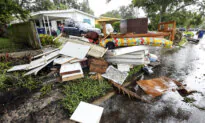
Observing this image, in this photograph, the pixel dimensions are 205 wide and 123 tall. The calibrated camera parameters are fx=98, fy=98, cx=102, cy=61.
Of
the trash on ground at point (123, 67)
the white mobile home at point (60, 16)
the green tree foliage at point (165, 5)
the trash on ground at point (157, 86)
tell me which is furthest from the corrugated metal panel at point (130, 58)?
the green tree foliage at point (165, 5)

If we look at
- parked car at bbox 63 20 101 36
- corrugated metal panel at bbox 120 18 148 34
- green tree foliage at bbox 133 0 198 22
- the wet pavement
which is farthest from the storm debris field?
green tree foliage at bbox 133 0 198 22

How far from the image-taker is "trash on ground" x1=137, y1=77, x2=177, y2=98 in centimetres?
262

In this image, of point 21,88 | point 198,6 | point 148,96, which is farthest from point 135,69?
point 198,6

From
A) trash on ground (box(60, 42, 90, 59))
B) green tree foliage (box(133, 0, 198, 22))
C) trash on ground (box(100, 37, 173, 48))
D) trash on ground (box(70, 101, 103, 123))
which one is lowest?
trash on ground (box(70, 101, 103, 123))

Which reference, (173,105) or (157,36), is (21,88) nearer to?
(173,105)

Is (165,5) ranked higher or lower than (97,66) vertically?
higher

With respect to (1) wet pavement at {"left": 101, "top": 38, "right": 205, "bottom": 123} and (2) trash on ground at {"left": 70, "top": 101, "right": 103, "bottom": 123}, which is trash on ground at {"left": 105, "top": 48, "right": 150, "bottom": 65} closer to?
(1) wet pavement at {"left": 101, "top": 38, "right": 205, "bottom": 123}

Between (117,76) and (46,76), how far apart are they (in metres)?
2.15

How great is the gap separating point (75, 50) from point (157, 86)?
282 cm

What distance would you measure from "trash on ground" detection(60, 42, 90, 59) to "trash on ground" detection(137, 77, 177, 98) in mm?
2026

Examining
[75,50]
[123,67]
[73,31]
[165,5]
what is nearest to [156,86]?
[123,67]

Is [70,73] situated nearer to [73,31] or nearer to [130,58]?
[130,58]

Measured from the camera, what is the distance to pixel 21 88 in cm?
248

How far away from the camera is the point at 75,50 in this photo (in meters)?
3.36
